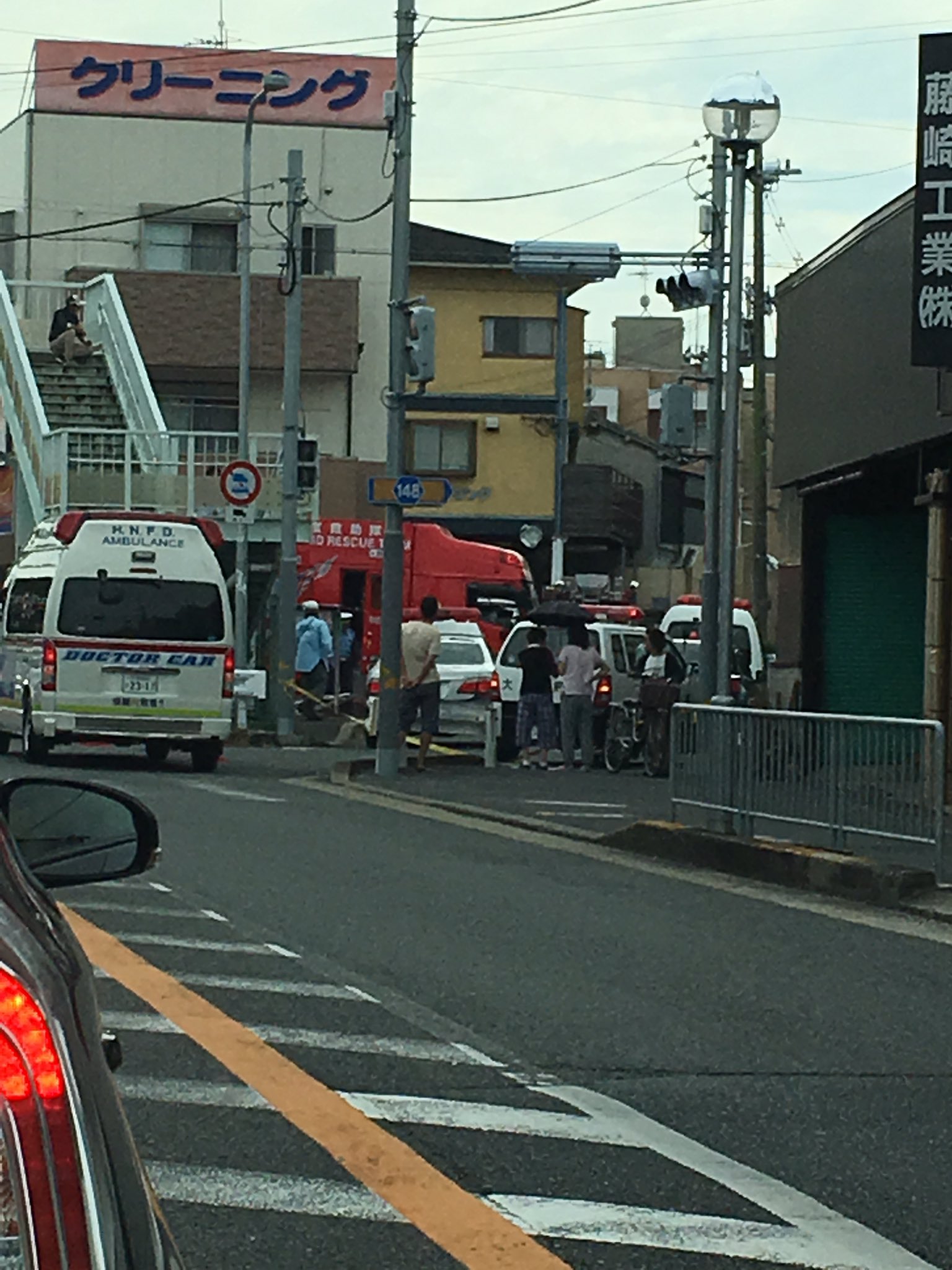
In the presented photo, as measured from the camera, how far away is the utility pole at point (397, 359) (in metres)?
23.5

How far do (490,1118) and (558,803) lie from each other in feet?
43.7

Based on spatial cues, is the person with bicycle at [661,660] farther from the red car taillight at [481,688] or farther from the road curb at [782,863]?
the road curb at [782,863]

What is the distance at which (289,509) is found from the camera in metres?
30.9

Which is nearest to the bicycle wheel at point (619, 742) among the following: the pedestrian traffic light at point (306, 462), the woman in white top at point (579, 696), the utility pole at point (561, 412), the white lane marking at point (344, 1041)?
the woman in white top at point (579, 696)

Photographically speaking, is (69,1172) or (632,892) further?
(632,892)

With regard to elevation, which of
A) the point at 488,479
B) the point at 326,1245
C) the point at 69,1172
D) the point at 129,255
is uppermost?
the point at 129,255

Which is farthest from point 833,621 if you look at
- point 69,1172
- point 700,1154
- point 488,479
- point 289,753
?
point 488,479

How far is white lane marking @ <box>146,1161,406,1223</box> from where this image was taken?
5590mm

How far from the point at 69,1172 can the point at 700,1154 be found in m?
4.54

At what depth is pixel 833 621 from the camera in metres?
25.2

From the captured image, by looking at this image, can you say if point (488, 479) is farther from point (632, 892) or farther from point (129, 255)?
point (632, 892)

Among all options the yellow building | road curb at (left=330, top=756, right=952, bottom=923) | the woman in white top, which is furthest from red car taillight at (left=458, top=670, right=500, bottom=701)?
the yellow building

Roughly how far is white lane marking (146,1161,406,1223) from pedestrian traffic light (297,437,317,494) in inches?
979

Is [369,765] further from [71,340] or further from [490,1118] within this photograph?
[490,1118]
